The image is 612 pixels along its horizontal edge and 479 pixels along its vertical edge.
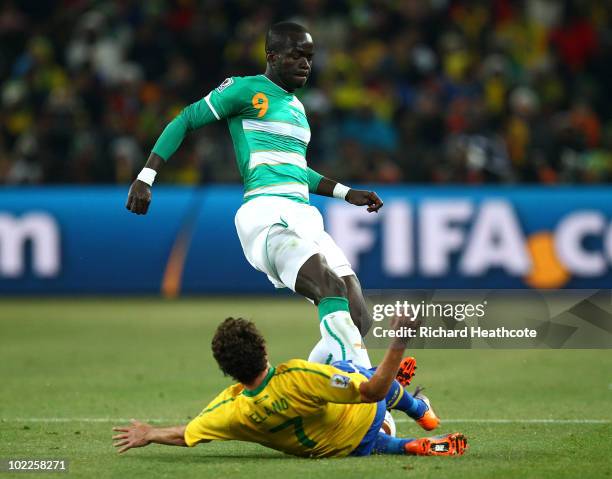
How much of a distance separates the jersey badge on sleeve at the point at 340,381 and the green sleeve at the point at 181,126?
72.9 inches

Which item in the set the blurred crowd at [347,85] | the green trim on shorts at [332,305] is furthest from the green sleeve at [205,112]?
the blurred crowd at [347,85]

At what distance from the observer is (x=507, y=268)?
14992 mm

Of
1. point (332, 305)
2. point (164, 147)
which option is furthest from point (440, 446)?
point (164, 147)

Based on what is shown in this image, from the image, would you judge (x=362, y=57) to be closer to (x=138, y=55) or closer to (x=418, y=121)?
(x=418, y=121)

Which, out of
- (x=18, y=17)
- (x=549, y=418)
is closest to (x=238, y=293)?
(x=18, y=17)

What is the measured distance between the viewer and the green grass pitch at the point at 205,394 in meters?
5.93

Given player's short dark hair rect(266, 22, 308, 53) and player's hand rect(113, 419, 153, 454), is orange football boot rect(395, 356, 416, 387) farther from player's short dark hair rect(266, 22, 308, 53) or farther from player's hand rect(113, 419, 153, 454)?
player's short dark hair rect(266, 22, 308, 53)

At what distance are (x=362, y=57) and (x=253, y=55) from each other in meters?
1.68

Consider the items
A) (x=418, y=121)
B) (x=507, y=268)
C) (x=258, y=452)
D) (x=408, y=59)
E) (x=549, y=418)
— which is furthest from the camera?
(x=408, y=59)

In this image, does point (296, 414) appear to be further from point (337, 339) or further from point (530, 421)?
point (530, 421)

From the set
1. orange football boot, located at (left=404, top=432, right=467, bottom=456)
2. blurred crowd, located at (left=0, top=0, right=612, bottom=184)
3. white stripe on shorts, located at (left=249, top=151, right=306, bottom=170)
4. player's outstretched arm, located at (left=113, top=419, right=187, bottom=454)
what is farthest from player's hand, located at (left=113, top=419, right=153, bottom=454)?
blurred crowd, located at (left=0, top=0, right=612, bottom=184)

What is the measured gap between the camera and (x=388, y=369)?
5.50 meters

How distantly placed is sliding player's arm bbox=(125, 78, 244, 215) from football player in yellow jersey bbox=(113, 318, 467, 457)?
1279 mm

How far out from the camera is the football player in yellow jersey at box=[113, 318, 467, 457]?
564 cm
